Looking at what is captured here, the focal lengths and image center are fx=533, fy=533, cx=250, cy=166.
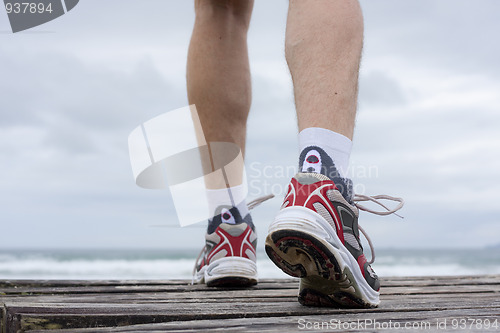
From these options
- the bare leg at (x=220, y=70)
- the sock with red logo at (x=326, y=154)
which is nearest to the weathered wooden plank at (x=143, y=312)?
the sock with red logo at (x=326, y=154)

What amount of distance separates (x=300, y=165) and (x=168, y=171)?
86 cm

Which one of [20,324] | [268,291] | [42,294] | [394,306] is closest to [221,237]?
[268,291]

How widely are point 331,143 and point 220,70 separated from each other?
0.71 metres

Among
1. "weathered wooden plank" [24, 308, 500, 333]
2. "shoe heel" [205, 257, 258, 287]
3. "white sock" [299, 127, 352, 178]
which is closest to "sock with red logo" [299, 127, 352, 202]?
"white sock" [299, 127, 352, 178]

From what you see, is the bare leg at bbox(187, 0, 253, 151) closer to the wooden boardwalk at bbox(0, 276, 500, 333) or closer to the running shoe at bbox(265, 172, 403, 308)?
the wooden boardwalk at bbox(0, 276, 500, 333)

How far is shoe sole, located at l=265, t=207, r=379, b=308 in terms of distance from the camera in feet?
3.00

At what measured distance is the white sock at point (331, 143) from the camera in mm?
1004

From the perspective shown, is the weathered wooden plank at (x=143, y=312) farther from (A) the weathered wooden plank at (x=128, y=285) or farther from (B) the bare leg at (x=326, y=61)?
(A) the weathered wooden plank at (x=128, y=285)

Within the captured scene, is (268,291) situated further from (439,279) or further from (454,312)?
(439,279)

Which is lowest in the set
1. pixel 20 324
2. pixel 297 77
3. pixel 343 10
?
pixel 20 324

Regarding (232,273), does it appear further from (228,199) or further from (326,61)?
(326,61)

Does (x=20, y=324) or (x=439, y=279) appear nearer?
(x=20, y=324)

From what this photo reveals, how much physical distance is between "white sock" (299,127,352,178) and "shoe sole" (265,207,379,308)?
0.13m

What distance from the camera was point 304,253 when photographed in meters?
0.94
